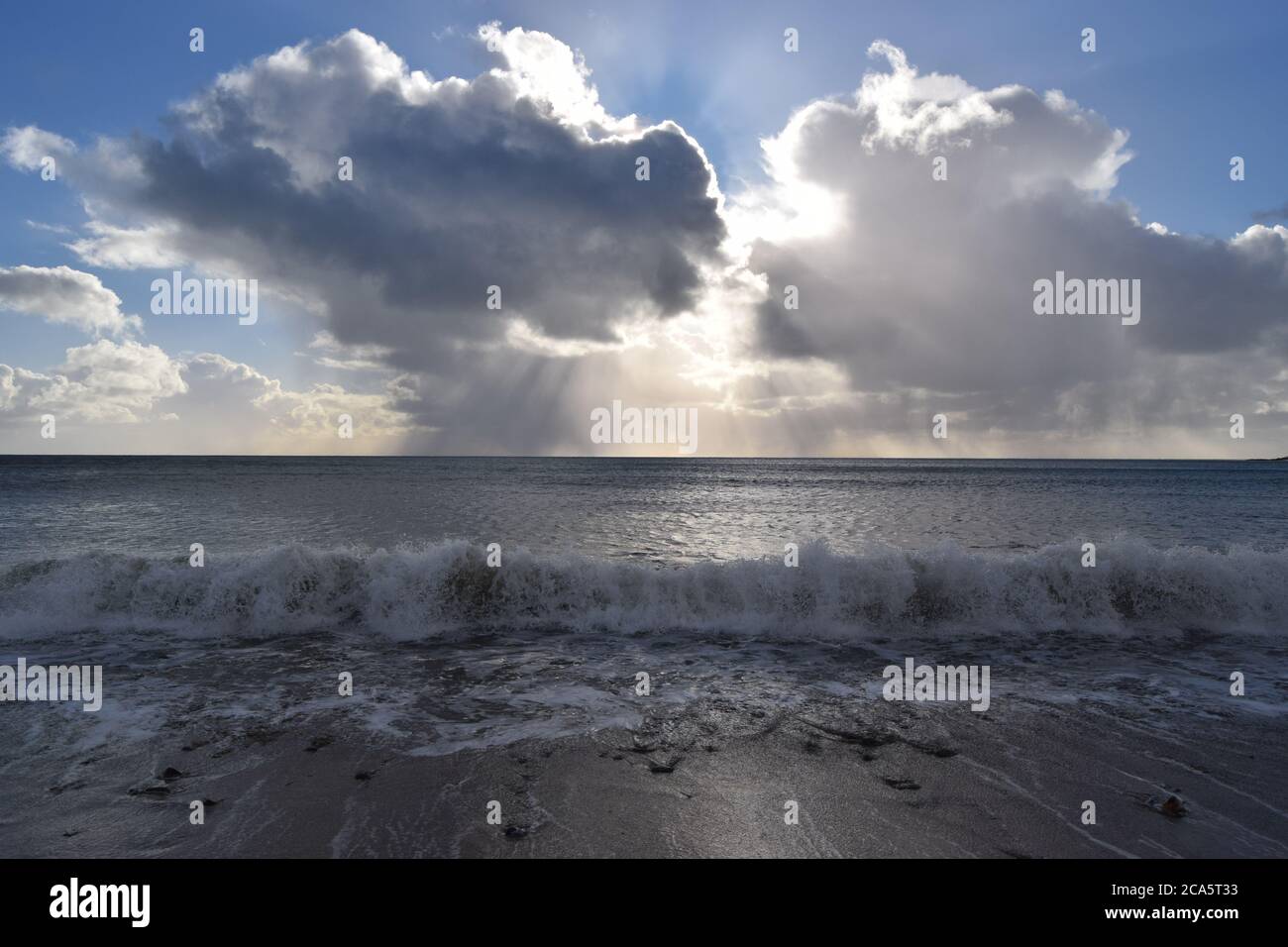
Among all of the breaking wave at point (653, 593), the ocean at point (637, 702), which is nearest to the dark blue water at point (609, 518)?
the ocean at point (637, 702)

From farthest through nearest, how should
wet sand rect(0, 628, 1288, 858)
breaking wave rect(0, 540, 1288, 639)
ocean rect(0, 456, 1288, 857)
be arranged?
breaking wave rect(0, 540, 1288, 639) → ocean rect(0, 456, 1288, 857) → wet sand rect(0, 628, 1288, 858)

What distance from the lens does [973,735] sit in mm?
7020

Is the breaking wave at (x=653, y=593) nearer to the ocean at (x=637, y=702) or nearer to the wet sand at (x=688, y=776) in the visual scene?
the ocean at (x=637, y=702)

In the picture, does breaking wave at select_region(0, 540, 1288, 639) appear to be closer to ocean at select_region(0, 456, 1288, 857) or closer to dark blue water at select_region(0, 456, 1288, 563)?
ocean at select_region(0, 456, 1288, 857)

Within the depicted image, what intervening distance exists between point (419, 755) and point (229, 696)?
3733mm

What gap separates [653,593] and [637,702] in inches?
209

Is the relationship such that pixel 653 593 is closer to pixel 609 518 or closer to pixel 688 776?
pixel 688 776

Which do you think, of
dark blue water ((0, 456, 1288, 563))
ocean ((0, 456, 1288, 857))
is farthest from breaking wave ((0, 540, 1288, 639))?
dark blue water ((0, 456, 1288, 563))

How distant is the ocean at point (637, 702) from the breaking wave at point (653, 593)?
61 mm

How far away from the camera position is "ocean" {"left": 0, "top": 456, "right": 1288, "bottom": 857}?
5.18m

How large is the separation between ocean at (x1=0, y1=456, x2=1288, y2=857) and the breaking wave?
2.4 inches

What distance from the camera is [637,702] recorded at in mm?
8141

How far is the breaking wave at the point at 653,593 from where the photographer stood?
12.6 m
